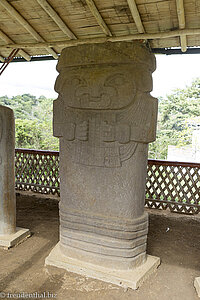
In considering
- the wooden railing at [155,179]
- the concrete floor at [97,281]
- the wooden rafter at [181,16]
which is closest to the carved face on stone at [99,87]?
the wooden rafter at [181,16]

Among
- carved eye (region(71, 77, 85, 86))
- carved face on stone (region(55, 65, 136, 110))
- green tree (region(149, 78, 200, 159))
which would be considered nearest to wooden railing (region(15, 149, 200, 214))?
carved face on stone (region(55, 65, 136, 110))

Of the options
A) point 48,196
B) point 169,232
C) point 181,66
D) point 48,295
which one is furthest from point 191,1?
point 181,66

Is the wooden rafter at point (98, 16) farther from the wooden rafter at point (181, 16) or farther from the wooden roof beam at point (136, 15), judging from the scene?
the wooden rafter at point (181, 16)

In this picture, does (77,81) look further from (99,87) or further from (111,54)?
(111,54)

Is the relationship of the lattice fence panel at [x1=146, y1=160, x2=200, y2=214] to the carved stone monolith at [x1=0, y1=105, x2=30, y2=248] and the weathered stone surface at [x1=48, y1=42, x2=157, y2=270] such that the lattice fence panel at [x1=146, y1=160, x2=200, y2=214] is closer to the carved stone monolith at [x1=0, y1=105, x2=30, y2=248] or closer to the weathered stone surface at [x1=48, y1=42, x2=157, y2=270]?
the weathered stone surface at [x1=48, y1=42, x2=157, y2=270]

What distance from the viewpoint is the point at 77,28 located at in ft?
11.6

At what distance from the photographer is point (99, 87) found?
8.59 feet

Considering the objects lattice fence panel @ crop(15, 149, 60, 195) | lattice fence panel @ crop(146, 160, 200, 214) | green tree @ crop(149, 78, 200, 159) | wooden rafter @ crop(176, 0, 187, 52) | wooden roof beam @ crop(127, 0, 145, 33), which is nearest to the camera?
wooden rafter @ crop(176, 0, 187, 52)

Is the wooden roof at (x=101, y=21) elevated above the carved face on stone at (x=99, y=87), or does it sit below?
above

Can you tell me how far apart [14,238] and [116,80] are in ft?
8.04

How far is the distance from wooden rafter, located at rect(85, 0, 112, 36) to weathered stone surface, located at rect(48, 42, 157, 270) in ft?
2.31

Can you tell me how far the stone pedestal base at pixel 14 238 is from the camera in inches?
134

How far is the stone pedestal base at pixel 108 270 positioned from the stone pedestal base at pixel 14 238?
673 millimetres

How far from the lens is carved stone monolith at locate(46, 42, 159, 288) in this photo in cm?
254
